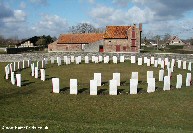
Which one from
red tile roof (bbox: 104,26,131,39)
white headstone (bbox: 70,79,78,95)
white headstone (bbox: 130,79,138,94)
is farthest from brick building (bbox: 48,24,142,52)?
white headstone (bbox: 70,79,78,95)

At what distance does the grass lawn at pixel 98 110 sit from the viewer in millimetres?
9844

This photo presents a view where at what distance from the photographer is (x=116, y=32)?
64250mm

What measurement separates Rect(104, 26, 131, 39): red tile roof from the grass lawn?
150 ft

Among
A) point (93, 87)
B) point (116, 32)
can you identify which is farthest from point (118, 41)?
point (93, 87)

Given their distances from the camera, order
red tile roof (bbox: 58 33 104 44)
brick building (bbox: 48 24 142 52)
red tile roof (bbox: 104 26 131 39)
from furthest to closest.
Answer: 1. red tile roof (bbox: 58 33 104 44)
2. red tile roof (bbox: 104 26 131 39)
3. brick building (bbox: 48 24 142 52)

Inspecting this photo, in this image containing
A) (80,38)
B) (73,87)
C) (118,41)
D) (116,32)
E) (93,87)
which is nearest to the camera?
(93,87)

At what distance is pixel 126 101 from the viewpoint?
46.8 feet

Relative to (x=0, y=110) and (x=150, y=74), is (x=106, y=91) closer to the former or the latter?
(x=150, y=74)

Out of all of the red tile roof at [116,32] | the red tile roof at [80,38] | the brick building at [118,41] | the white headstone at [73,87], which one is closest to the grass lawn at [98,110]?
the white headstone at [73,87]

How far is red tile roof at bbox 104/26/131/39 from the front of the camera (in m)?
63.2

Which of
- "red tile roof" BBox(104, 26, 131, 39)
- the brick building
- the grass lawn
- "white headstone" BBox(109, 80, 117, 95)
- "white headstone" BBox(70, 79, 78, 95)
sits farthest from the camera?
"red tile roof" BBox(104, 26, 131, 39)

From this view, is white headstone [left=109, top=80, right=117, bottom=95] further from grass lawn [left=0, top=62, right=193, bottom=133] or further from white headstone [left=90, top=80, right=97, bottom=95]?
white headstone [left=90, top=80, right=97, bottom=95]

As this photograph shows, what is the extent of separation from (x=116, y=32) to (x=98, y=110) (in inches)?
2077

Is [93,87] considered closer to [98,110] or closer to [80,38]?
[98,110]
